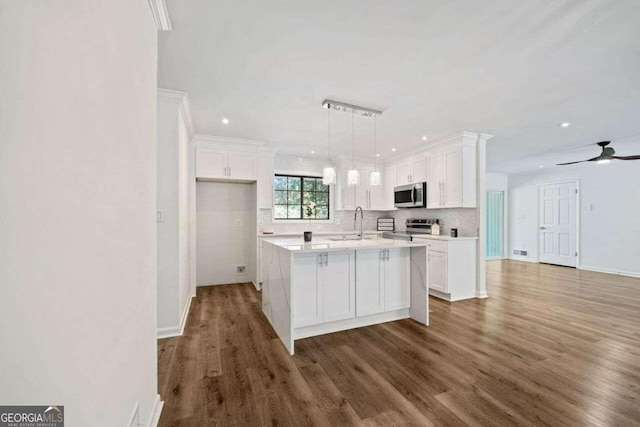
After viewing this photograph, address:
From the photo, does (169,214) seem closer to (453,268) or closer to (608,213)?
(453,268)

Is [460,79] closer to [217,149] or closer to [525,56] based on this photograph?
[525,56]

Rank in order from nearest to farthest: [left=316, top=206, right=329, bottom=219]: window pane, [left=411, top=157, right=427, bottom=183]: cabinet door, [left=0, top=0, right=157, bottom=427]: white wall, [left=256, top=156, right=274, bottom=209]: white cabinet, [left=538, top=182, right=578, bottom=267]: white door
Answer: [left=0, top=0, right=157, bottom=427]: white wall, [left=256, top=156, right=274, bottom=209]: white cabinet, [left=411, top=157, right=427, bottom=183]: cabinet door, [left=316, top=206, right=329, bottom=219]: window pane, [left=538, top=182, right=578, bottom=267]: white door

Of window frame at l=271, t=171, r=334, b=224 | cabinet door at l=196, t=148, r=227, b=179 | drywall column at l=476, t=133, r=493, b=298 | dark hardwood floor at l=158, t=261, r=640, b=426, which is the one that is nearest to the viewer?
dark hardwood floor at l=158, t=261, r=640, b=426

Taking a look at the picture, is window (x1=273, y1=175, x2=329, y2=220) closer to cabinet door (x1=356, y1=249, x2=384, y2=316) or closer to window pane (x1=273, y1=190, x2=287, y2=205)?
window pane (x1=273, y1=190, x2=287, y2=205)

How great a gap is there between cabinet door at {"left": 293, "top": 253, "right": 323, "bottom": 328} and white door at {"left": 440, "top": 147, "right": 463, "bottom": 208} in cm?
278

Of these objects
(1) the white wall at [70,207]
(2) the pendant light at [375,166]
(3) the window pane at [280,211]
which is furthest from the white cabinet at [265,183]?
(1) the white wall at [70,207]

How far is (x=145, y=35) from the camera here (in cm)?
149

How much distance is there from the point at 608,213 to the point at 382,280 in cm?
643

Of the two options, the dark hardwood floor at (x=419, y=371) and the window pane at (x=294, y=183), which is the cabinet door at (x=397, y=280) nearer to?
the dark hardwood floor at (x=419, y=371)

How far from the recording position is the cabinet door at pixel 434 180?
181 inches

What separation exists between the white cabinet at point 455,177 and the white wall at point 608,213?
427 cm

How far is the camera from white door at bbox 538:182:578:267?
6.56 m

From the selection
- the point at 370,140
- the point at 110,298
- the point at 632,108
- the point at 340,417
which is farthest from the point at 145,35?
the point at 632,108

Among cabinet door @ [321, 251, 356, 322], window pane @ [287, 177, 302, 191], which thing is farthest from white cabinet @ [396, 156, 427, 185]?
cabinet door @ [321, 251, 356, 322]
